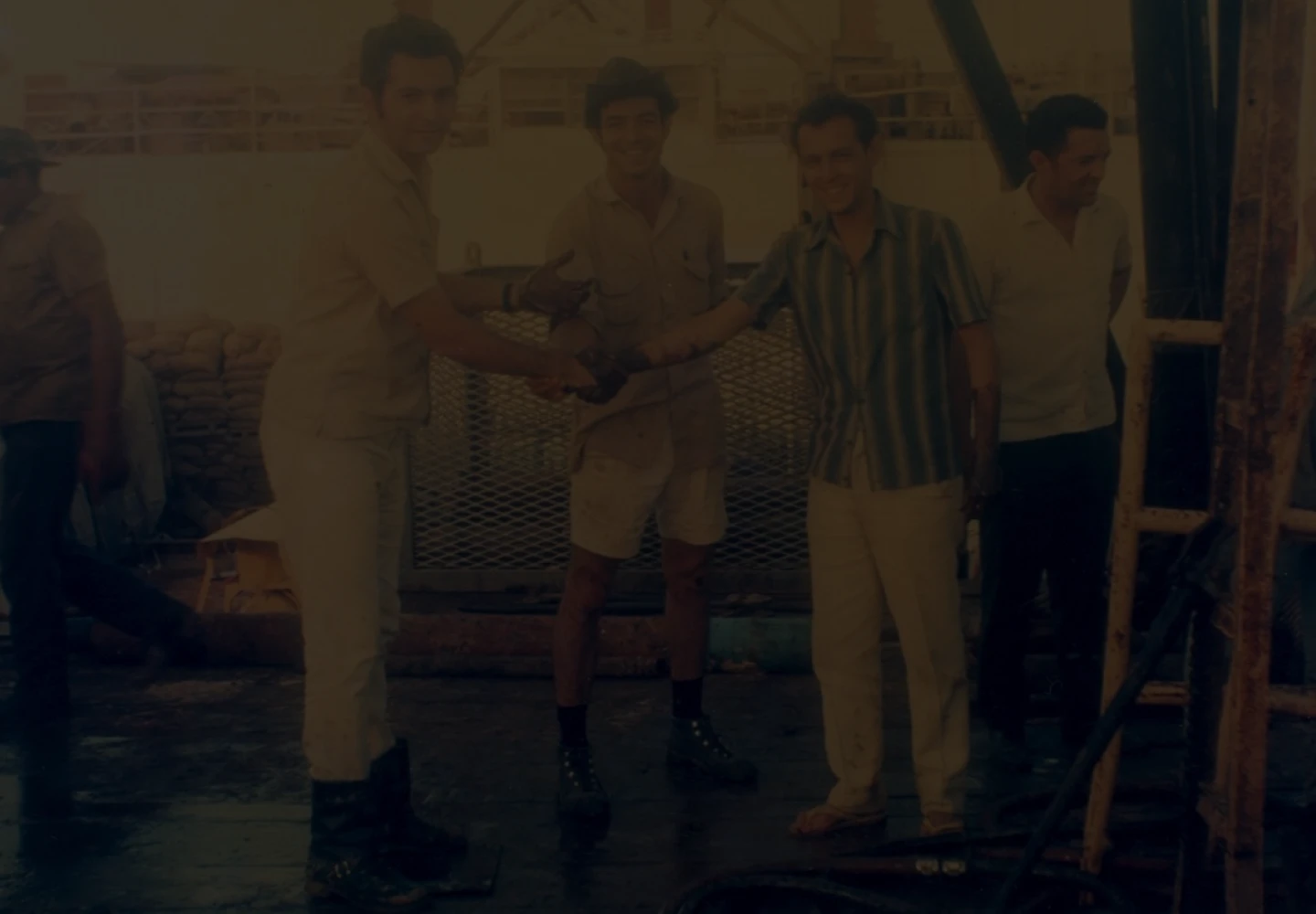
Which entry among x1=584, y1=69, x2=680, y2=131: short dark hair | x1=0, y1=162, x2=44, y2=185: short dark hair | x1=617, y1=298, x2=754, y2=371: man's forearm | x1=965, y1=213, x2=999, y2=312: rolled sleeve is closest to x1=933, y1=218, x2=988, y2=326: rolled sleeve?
x1=617, y1=298, x2=754, y2=371: man's forearm

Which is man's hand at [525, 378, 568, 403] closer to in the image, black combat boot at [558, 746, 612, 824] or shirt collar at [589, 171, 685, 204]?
shirt collar at [589, 171, 685, 204]

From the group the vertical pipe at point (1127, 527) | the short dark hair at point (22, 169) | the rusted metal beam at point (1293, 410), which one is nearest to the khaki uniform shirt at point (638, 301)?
the vertical pipe at point (1127, 527)

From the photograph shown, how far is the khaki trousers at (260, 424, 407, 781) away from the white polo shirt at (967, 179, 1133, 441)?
6.67ft

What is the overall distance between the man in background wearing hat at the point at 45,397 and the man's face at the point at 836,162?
2904mm

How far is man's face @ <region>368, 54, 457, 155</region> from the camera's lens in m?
3.95

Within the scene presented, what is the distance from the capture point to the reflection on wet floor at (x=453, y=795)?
4086 mm

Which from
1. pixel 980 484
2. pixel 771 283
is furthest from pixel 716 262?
pixel 980 484

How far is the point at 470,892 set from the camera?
402 cm

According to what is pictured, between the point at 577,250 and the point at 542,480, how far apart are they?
2.46 metres

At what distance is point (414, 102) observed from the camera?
3.97 m

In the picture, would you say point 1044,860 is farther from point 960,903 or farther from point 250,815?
point 250,815

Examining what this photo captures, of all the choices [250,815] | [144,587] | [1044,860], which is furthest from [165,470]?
[1044,860]

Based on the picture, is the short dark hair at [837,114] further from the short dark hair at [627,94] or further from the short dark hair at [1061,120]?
the short dark hair at [1061,120]

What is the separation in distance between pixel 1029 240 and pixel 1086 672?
1.44m
